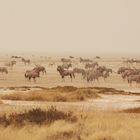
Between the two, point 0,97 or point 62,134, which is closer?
point 62,134

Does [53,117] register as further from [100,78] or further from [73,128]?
[100,78]

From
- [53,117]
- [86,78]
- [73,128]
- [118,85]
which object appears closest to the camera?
[73,128]

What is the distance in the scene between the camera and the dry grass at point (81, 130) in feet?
54.0

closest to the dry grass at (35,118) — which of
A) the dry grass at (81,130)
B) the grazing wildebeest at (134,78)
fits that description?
the dry grass at (81,130)

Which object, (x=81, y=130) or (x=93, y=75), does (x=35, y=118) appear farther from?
(x=93, y=75)

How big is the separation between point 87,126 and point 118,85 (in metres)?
29.6

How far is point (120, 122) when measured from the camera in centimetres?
1856

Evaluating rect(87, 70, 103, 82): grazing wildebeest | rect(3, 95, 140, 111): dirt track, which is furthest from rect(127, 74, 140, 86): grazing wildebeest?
rect(3, 95, 140, 111): dirt track

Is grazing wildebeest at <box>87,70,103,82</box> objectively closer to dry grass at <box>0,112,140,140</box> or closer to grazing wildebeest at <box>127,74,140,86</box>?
grazing wildebeest at <box>127,74,140,86</box>

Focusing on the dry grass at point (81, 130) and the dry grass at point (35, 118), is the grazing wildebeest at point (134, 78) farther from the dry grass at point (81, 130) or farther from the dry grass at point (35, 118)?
the dry grass at point (81, 130)

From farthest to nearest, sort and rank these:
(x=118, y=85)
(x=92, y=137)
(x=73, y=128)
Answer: (x=118, y=85)
(x=73, y=128)
(x=92, y=137)

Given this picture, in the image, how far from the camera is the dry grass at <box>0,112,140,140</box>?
16.5 metres

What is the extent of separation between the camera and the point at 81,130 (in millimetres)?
17266

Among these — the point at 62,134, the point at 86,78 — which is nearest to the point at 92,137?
the point at 62,134
